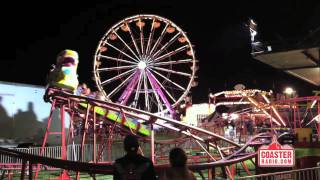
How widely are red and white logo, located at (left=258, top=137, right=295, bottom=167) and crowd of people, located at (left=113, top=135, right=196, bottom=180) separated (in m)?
4.32

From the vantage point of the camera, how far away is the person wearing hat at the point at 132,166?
4.39 metres

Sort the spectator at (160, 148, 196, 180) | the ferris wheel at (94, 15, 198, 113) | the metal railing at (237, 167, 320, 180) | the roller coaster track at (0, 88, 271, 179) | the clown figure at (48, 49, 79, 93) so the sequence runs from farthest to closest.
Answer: the ferris wheel at (94, 15, 198, 113) < the clown figure at (48, 49, 79, 93) < the metal railing at (237, 167, 320, 180) < the roller coaster track at (0, 88, 271, 179) < the spectator at (160, 148, 196, 180)

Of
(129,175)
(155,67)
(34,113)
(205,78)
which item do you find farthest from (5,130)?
(205,78)

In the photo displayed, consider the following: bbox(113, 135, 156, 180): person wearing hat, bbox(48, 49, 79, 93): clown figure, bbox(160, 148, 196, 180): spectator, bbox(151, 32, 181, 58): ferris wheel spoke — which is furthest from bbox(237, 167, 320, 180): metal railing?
bbox(151, 32, 181, 58): ferris wheel spoke

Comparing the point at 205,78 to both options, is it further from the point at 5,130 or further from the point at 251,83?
the point at 5,130

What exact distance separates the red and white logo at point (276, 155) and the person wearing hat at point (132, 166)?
14.6 ft

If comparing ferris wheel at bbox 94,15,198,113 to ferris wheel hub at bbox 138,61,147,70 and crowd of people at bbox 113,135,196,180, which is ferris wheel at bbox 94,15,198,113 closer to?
ferris wheel hub at bbox 138,61,147,70

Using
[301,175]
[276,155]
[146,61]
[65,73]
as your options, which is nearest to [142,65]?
[146,61]

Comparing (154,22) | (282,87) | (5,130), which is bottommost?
(5,130)

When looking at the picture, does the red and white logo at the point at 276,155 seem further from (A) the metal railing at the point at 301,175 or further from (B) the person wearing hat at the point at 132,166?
(B) the person wearing hat at the point at 132,166

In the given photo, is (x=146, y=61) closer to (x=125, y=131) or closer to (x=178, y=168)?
(x=125, y=131)

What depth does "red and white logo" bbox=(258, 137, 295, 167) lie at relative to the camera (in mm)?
8273

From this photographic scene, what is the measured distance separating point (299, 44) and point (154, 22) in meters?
15.8

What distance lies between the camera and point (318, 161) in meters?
10.4
